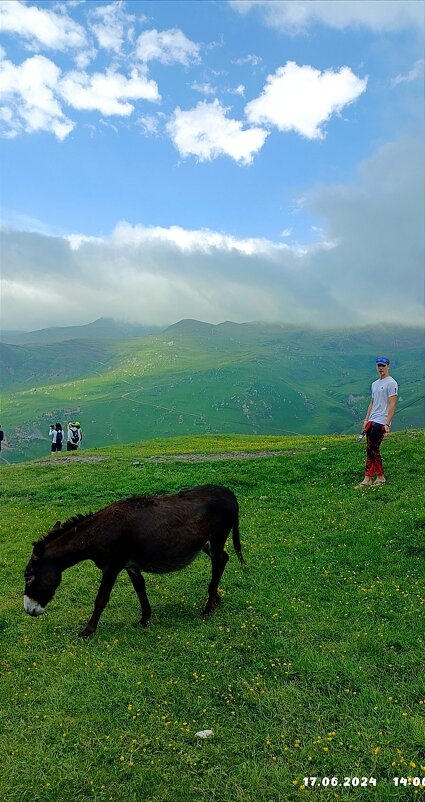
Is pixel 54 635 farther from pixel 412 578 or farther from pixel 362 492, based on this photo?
pixel 362 492

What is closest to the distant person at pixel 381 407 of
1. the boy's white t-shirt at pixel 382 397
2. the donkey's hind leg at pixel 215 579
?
the boy's white t-shirt at pixel 382 397

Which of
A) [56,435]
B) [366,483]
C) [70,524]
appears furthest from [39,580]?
[56,435]

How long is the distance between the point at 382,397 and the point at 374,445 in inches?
84.9

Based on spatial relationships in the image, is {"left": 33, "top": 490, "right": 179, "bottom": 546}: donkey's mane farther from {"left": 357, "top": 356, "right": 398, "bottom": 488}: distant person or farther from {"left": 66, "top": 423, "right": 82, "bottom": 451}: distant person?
{"left": 66, "top": 423, "right": 82, "bottom": 451}: distant person

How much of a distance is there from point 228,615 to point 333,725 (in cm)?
391

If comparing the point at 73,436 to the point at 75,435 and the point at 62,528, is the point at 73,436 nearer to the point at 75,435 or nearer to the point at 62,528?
the point at 75,435

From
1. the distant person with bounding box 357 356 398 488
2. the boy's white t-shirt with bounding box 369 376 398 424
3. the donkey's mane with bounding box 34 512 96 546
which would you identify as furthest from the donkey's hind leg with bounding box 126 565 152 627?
the boy's white t-shirt with bounding box 369 376 398 424

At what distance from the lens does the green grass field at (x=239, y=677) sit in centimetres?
650

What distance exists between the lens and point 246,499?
21.3 meters

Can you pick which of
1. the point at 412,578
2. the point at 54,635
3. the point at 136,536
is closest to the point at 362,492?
the point at 412,578

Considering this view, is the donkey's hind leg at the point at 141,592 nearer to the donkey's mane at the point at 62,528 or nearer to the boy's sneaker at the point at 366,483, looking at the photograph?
the donkey's mane at the point at 62,528

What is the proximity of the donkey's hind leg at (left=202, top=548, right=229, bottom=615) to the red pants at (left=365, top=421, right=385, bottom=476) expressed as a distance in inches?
371

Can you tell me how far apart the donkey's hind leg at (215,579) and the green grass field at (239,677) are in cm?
36

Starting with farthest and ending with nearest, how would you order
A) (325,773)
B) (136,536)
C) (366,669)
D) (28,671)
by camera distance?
(136,536)
(28,671)
(366,669)
(325,773)
